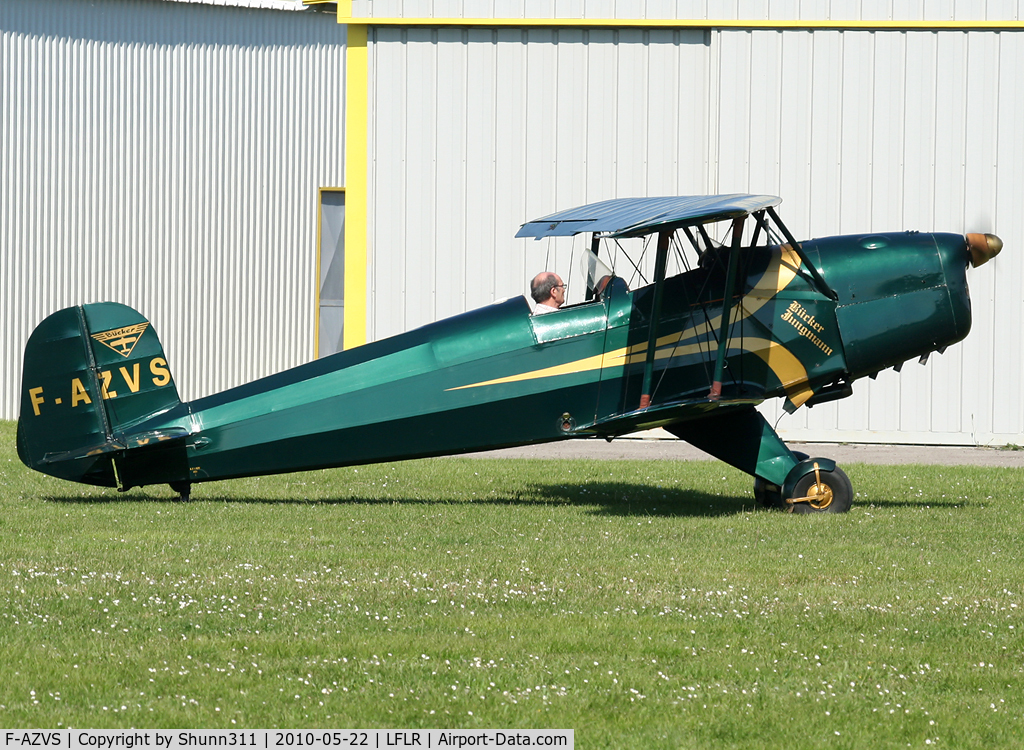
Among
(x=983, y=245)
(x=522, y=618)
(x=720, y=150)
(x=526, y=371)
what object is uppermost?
(x=720, y=150)

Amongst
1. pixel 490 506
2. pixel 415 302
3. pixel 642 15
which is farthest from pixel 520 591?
pixel 642 15

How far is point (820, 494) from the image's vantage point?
975cm

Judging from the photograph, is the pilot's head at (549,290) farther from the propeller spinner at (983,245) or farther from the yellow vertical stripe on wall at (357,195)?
the yellow vertical stripe on wall at (357,195)

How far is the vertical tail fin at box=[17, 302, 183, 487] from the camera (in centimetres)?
959

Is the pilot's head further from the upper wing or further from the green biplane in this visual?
the upper wing

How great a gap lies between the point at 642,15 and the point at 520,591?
12.4m

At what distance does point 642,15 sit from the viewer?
1698 cm

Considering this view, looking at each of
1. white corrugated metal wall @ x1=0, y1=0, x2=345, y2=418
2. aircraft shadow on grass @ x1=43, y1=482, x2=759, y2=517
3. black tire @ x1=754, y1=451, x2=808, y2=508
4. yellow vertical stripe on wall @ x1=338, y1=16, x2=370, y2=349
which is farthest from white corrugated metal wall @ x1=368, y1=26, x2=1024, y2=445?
black tire @ x1=754, y1=451, x2=808, y2=508

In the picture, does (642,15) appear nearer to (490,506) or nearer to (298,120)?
(298,120)

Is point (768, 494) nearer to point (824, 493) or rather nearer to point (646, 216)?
point (824, 493)

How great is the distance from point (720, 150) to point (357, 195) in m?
5.47

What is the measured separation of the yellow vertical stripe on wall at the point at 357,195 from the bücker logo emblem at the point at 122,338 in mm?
7424

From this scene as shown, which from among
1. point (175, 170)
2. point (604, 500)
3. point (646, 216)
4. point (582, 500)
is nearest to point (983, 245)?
point (646, 216)

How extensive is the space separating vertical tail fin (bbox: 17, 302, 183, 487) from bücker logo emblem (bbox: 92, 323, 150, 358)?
0.02 metres
